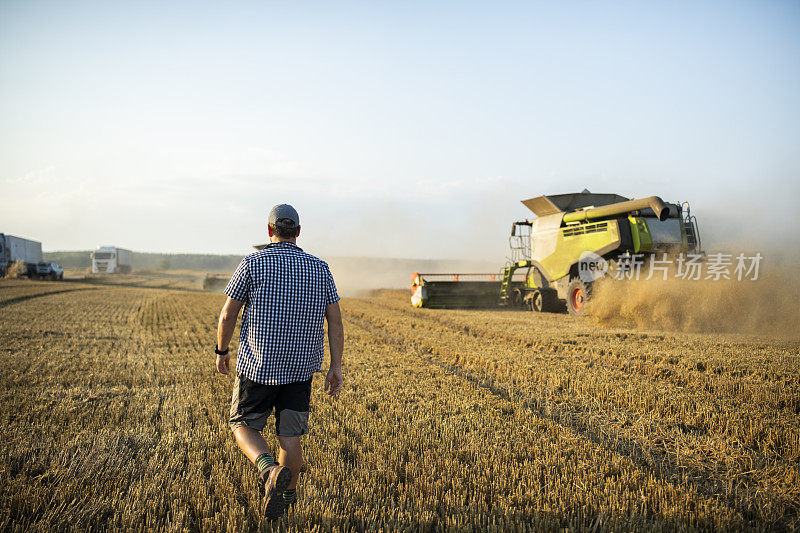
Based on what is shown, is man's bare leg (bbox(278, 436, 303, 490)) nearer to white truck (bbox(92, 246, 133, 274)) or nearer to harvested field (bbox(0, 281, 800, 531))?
harvested field (bbox(0, 281, 800, 531))

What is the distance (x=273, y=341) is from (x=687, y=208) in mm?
12185

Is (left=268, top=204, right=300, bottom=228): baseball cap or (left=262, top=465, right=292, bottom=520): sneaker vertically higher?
(left=268, top=204, right=300, bottom=228): baseball cap

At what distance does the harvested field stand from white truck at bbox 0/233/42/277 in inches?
1411

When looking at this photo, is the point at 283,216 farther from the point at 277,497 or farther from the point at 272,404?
the point at 277,497

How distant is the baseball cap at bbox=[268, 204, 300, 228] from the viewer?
2.83 meters

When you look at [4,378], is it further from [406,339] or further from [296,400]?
[406,339]

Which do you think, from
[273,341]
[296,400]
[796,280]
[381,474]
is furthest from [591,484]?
[796,280]

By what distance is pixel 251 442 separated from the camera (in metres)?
2.70

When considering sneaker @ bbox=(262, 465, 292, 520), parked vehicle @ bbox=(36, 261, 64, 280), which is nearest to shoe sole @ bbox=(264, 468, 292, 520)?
sneaker @ bbox=(262, 465, 292, 520)

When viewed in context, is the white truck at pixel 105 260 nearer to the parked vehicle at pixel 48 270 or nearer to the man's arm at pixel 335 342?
the parked vehicle at pixel 48 270

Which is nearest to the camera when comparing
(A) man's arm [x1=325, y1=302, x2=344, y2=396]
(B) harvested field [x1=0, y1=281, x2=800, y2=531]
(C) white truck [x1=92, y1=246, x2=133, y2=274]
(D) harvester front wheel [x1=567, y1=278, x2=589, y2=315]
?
(B) harvested field [x1=0, y1=281, x2=800, y2=531]

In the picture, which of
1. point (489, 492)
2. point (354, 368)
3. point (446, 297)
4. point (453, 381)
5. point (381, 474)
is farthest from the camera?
point (446, 297)

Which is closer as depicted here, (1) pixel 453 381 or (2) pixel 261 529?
(2) pixel 261 529

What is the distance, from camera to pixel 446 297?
17531 millimetres
